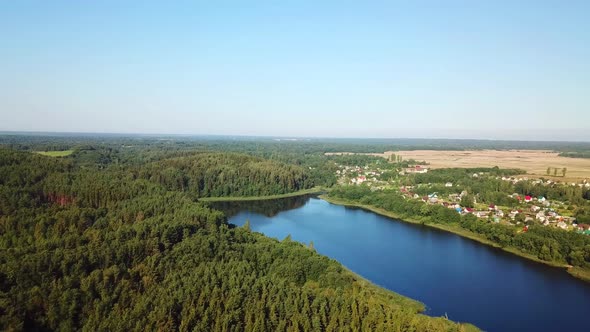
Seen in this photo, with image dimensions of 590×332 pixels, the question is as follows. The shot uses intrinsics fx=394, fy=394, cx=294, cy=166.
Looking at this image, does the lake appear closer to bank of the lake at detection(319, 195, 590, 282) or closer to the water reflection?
bank of the lake at detection(319, 195, 590, 282)

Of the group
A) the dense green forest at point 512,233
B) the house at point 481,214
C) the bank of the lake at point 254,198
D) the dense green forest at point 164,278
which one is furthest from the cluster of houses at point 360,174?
the dense green forest at point 164,278

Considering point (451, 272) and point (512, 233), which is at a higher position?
point (512, 233)

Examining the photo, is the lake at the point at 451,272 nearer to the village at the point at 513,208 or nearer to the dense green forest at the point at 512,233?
the dense green forest at the point at 512,233

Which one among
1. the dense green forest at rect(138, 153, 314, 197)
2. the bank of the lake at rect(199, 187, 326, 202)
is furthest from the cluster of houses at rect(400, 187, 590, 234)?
the dense green forest at rect(138, 153, 314, 197)

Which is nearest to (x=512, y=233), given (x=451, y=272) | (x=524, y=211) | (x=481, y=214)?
(x=481, y=214)

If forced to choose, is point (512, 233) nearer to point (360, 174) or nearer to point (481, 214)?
point (481, 214)

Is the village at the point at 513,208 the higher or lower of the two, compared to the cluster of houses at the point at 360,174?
higher

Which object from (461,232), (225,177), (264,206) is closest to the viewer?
(461,232)
